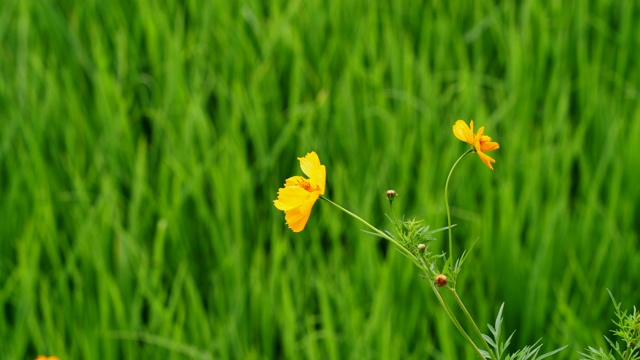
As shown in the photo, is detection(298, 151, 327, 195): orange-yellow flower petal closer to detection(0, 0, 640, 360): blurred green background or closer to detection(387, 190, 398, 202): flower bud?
detection(387, 190, 398, 202): flower bud

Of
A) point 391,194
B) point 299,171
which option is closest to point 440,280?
point 391,194

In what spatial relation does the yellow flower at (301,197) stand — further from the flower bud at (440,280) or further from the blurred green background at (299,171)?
the blurred green background at (299,171)

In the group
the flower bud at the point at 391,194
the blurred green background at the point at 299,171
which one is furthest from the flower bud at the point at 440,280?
the blurred green background at the point at 299,171

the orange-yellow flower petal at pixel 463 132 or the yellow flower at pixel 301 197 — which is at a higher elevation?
the orange-yellow flower petal at pixel 463 132

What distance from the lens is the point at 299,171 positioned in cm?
192

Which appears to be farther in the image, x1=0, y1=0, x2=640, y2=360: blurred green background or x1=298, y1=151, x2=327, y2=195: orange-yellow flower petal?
x1=0, y1=0, x2=640, y2=360: blurred green background

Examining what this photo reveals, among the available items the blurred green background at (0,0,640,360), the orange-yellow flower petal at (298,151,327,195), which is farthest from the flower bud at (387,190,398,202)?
the blurred green background at (0,0,640,360)

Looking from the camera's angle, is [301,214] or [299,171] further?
[299,171]

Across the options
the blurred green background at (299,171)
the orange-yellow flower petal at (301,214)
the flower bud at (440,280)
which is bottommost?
the blurred green background at (299,171)

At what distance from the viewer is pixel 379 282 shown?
5.47 ft

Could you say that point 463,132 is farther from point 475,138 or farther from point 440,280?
point 440,280

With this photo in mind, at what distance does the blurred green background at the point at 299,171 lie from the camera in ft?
5.42

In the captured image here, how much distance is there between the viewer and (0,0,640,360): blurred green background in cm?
165

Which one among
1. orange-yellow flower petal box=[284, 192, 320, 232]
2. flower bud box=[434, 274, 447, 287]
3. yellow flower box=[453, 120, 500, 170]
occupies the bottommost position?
flower bud box=[434, 274, 447, 287]
